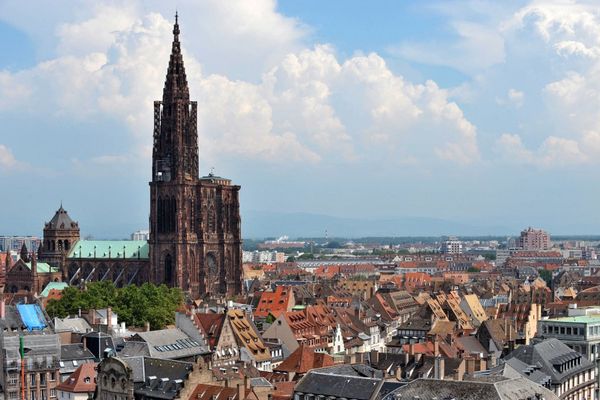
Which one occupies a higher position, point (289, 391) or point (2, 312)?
point (2, 312)

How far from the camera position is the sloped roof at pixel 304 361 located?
118 meters

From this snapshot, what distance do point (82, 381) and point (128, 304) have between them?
6194 centimetres

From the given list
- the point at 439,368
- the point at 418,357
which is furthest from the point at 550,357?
the point at 439,368

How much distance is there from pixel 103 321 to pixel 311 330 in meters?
31.6

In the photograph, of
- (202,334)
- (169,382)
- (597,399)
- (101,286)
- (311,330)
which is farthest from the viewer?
(101,286)

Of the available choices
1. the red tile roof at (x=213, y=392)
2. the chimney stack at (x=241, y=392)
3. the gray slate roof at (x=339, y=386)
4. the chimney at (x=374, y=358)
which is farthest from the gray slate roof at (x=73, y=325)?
the chimney stack at (x=241, y=392)

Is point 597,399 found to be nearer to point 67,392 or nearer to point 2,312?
point 67,392

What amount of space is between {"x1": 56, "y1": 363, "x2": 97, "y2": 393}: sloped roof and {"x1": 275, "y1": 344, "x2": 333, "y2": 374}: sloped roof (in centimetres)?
2309

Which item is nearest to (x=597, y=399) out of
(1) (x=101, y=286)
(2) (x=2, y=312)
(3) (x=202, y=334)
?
(3) (x=202, y=334)

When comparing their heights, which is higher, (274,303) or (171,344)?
(274,303)

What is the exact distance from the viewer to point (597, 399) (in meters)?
119

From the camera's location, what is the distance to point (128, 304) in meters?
169

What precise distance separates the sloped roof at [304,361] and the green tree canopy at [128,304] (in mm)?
41722

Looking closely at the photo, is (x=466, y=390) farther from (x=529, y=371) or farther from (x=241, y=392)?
(x=529, y=371)
